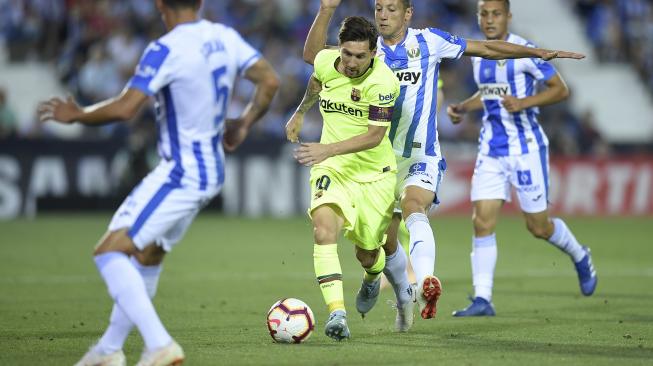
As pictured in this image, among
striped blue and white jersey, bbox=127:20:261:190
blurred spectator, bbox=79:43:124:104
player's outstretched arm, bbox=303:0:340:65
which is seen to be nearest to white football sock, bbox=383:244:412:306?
player's outstretched arm, bbox=303:0:340:65

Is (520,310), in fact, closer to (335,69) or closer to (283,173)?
(335,69)

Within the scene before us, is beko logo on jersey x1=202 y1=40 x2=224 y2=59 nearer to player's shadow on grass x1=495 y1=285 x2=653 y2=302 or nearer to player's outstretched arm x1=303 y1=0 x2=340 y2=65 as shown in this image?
player's outstretched arm x1=303 y1=0 x2=340 y2=65

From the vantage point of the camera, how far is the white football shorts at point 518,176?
10281mm

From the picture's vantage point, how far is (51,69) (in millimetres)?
23156

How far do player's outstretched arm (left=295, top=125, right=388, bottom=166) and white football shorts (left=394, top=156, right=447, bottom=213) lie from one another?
2.39ft

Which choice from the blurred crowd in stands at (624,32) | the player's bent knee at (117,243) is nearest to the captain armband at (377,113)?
the player's bent knee at (117,243)

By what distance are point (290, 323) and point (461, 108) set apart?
3.52m

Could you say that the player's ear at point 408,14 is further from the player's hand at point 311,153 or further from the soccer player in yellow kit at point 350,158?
the player's hand at point 311,153

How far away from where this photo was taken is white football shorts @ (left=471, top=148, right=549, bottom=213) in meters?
10.3

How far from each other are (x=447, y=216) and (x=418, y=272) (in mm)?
12864

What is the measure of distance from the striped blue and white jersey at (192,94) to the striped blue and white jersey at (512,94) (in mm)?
4222

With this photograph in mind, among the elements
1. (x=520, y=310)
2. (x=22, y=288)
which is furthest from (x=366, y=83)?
(x=22, y=288)

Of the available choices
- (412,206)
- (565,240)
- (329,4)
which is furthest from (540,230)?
(329,4)

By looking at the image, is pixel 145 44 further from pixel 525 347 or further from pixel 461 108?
pixel 525 347
